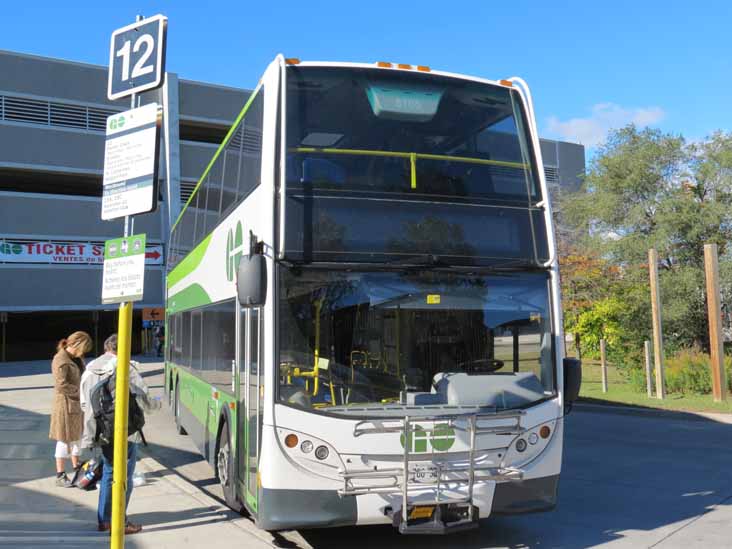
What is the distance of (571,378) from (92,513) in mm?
5050

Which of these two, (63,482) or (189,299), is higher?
(189,299)

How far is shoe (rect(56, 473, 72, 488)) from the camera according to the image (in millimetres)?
9047

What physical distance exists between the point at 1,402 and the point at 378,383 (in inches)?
698

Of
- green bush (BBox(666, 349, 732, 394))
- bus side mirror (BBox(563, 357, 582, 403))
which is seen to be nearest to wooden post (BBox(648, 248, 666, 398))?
green bush (BBox(666, 349, 732, 394))

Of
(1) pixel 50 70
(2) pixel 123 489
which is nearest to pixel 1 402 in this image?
(2) pixel 123 489

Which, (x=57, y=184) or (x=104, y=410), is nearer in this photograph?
(x=104, y=410)

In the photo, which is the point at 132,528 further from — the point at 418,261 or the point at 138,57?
the point at 138,57

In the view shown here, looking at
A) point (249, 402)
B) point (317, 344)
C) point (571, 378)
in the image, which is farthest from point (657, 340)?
point (317, 344)

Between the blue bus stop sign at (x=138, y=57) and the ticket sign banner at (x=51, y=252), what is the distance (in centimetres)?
3309

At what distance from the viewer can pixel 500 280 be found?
6438mm

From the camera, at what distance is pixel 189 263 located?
11820mm

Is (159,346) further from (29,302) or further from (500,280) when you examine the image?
(500,280)

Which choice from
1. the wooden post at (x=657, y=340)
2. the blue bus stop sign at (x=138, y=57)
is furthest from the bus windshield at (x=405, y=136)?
the wooden post at (x=657, y=340)

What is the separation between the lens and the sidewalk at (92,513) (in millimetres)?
6637
